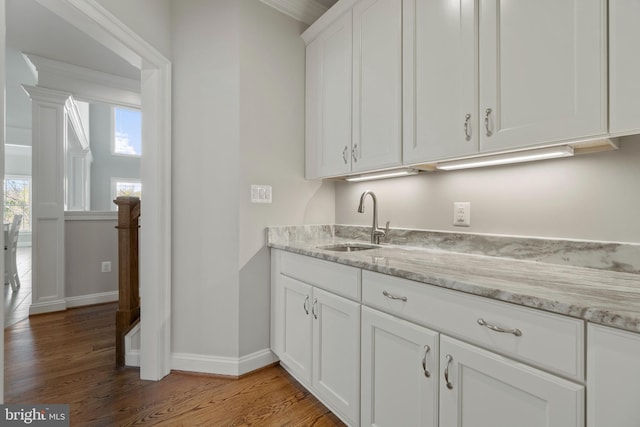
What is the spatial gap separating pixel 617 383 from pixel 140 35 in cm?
248

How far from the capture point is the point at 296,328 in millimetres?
1862

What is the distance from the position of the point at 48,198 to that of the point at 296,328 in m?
3.22

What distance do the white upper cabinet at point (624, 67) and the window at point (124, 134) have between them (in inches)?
266

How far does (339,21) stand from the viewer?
6.47 feet

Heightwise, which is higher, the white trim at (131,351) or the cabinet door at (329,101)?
the cabinet door at (329,101)

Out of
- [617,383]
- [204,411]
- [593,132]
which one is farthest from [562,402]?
[204,411]

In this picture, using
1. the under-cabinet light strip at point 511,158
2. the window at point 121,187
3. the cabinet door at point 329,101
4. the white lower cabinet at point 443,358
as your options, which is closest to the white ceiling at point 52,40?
the cabinet door at point 329,101

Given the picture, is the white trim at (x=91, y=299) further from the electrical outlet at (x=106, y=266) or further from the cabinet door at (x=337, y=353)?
the cabinet door at (x=337, y=353)

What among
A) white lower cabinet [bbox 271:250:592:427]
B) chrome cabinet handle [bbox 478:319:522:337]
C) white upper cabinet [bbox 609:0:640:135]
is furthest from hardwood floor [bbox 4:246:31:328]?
white upper cabinet [bbox 609:0:640:135]

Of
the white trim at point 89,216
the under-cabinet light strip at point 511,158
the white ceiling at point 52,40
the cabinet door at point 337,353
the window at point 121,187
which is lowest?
the cabinet door at point 337,353

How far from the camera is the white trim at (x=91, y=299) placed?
341 cm

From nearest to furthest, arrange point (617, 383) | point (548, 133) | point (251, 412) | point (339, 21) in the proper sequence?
point (617, 383) → point (548, 133) → point (251, 412) → point (339, 21)

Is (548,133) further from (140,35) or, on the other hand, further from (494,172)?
(140,35)

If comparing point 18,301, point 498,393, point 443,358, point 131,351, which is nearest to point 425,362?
point 443,358
